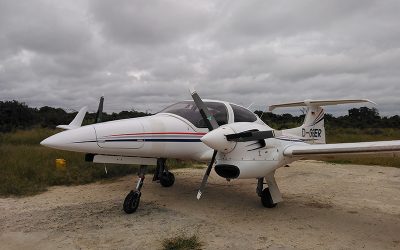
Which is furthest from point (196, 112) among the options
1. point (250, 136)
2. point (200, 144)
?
point (250, 136)

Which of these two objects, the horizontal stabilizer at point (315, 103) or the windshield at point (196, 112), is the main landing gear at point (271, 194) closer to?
the windshield at point (196, 112)

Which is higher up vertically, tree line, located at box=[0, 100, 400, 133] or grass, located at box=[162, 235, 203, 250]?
tree line, located at box=[0, 100, 400, 133]

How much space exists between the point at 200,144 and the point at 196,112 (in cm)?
80

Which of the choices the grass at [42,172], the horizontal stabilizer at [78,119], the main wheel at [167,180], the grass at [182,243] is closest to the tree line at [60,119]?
the grass at [42,172]

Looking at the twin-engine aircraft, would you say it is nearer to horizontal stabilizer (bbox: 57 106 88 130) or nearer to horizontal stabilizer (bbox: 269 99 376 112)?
horizontal stabilizer (bbox: 269 99 376 112)

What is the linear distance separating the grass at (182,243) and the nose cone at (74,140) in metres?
2.46

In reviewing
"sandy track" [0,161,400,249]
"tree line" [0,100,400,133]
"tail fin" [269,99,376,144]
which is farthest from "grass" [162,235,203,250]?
"tree line" [0,100,400,133]

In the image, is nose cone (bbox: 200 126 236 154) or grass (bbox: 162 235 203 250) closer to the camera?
grass (bbox: 162 235 203 250)

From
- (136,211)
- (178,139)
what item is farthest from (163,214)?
(178,139)

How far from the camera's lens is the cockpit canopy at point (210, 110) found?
8.41m

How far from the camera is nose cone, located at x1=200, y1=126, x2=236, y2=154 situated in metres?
6.70

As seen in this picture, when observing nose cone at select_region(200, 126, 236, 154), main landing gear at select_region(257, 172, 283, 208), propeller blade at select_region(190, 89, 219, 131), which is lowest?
main landing gear at select_region(257, 172, 283, 208)

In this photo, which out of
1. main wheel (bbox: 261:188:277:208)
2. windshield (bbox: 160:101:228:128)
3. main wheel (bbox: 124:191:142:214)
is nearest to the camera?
main wheel (bbox: 124:191:142:214)

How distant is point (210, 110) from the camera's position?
8.53 meters
